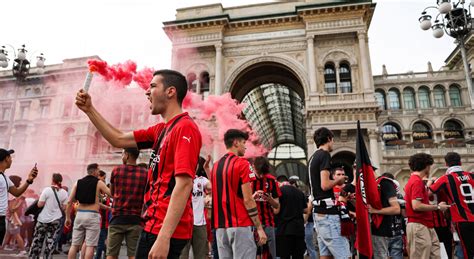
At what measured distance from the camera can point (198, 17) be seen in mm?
28094

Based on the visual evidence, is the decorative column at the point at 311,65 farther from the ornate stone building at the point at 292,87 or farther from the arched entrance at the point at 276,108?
the arched entrance at the point at 276,108

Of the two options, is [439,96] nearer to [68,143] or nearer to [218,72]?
[218,72]

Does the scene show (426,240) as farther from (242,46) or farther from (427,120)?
(427,120)

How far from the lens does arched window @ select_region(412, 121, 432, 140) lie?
3194cm

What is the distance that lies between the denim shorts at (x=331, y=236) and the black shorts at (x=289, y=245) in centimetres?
152

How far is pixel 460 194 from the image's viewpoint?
5078 millimetres

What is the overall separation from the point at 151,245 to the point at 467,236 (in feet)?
17.3

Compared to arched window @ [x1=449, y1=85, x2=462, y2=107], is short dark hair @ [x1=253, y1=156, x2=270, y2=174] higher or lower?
lower

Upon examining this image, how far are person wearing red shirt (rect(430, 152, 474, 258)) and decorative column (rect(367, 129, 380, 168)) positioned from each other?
1747cm

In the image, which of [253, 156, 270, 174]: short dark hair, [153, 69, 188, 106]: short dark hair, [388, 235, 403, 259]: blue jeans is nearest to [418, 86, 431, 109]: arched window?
[388, 235, 403, 259]: blue jeans

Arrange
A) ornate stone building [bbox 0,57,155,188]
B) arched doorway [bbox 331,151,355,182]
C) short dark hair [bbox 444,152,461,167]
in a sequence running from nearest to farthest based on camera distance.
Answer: short dark hair [bbox 444,152,461,167] → arched doorway [bbox 331,151,355,182] → ornate stone building [bbox 0,57,155,188]

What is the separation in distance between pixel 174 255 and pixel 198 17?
93.5 feet

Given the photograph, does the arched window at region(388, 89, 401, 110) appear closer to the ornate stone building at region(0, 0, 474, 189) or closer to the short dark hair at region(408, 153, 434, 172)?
the ornate stone building at region(0, 0, 474, 189)

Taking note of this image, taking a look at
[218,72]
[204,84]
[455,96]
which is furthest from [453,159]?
[455,96]
